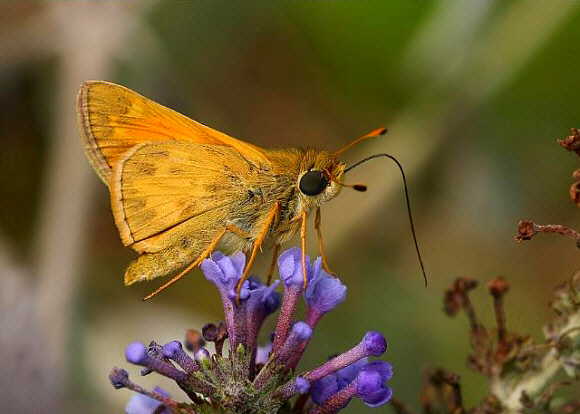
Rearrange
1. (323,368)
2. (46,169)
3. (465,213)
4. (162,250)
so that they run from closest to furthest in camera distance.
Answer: (323,368) < (162,250) < (46,169) < (465,213)

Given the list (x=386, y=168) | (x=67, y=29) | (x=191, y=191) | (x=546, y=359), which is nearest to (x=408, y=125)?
(x=386, y=168)

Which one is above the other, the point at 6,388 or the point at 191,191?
the point at 191,191

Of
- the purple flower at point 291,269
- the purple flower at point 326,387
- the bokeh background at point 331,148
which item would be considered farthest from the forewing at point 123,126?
the bokeh background at point 331,148

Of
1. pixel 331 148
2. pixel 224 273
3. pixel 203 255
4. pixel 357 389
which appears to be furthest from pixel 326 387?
pixel 331 148

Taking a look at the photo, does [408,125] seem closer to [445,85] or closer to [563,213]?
[445,85]

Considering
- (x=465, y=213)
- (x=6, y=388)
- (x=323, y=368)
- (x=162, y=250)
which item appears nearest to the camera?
(x=323, y=368)

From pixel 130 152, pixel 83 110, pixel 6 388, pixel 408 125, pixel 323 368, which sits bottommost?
pixel 6 388
